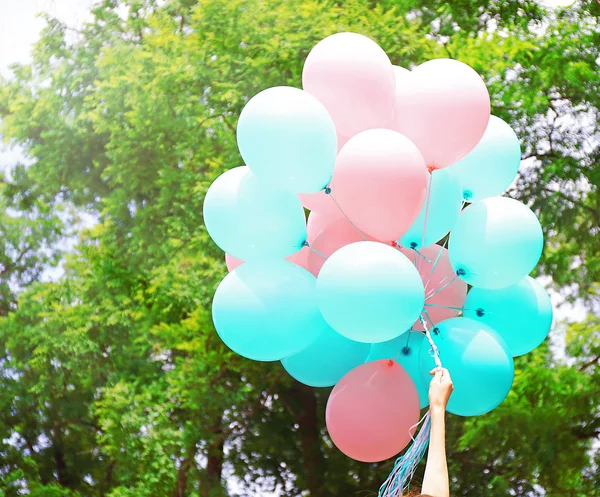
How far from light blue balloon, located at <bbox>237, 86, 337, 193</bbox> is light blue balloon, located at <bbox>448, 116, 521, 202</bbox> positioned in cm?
66

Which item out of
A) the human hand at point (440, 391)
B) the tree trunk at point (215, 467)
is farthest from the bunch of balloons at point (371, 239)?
the tree trunk at point (215, 467)

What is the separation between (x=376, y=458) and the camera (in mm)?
2541

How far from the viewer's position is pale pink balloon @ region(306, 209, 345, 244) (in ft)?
8.93

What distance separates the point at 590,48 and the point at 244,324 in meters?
5.04

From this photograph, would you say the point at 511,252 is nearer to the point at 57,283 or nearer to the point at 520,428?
the point at 520,428

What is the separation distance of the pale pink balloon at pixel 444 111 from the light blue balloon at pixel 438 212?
14 cm

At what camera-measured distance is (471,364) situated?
2.47 metres

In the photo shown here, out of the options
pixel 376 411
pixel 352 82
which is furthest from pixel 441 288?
pixel 352 82

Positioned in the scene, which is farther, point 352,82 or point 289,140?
point 352,82

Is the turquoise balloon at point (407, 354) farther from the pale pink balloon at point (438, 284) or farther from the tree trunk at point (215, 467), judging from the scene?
the tree trunk at point (215, 467)

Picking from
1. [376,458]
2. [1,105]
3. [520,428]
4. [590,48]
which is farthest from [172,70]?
[376,458]

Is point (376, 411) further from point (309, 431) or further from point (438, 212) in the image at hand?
point (309, 431)

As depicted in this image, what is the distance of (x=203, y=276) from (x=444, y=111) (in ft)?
12.3

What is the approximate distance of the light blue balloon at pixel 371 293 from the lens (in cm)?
216
